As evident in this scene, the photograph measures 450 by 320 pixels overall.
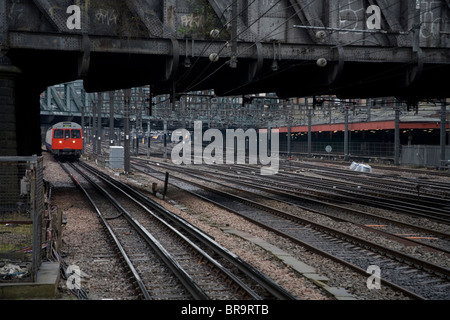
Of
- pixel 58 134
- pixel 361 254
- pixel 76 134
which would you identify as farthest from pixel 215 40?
pixel 58 134

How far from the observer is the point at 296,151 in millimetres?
83438

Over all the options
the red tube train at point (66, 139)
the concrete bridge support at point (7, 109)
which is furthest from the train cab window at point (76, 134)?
the concrete bridge support at point (7, 109)

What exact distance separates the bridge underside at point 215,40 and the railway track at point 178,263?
5.29m

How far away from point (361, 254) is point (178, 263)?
4.23 meters

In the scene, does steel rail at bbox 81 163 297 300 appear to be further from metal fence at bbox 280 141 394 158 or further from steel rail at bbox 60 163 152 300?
metal fence at bbox 280 141 394 158

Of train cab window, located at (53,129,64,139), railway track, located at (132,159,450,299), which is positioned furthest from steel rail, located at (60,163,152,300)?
train cab window, located at (53,129,64,139)

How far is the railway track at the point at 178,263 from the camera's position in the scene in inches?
338

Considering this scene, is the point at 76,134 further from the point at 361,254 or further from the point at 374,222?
the point at 361,254

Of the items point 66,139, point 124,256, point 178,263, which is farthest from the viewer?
point 66,139

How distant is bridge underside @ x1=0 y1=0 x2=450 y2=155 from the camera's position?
17.4 metres

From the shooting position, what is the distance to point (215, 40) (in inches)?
729

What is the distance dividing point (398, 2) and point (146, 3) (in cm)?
926

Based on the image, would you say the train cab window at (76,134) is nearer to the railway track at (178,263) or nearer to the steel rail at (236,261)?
the railway track at (178,263)

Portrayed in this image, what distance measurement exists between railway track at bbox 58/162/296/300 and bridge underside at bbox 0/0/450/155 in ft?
17.4
